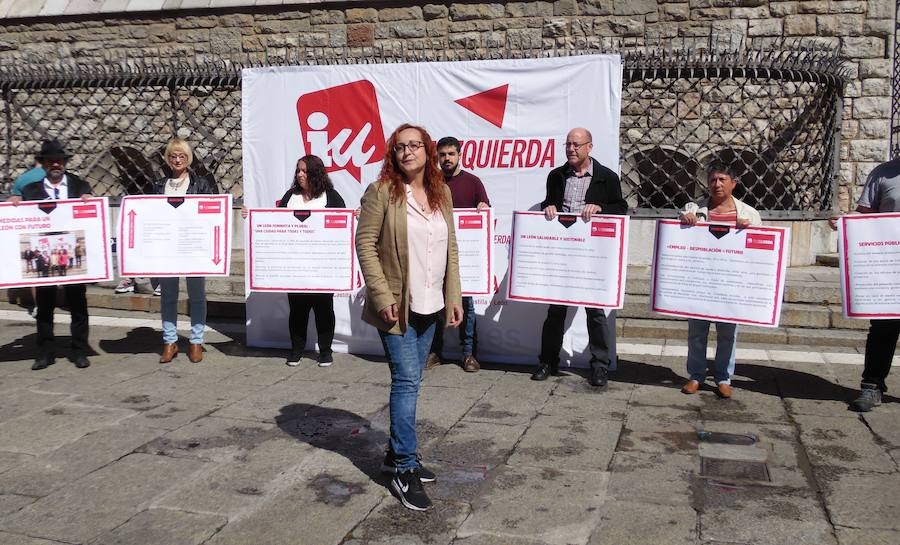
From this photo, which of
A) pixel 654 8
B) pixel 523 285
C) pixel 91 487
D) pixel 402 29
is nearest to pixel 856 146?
pixel 654 8

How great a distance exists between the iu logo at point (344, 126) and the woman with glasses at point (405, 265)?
3291 millimetres

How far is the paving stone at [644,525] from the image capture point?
147 inches

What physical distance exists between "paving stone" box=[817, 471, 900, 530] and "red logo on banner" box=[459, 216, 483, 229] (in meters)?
3.23

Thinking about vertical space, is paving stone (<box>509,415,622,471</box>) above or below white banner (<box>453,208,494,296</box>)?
below

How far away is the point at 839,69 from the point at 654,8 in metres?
2.99

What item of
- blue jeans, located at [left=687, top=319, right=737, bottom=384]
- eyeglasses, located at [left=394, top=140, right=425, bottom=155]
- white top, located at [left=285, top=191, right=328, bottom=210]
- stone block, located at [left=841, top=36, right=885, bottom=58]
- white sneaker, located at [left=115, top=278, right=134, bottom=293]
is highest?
stone block, located at [left=841, top=36, right=885, bottom=58]

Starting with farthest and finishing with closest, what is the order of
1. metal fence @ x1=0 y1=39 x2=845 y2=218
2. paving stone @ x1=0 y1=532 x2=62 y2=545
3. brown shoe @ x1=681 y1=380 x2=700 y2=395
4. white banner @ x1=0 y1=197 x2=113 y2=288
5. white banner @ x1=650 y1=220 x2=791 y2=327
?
metal fence @ x1=0 y1=39 x2=845 y2=218, white banner @ x1=0 y1=197 x2=113 y2=288, brown shoe @ x1=681 y1=380 x2=700 y2=395, white banner @ x1=650 y1=220 x2=791 y2=327, paving stone @ x1=0 y1=532 x2=62 y2=545

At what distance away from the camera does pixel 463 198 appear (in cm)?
691

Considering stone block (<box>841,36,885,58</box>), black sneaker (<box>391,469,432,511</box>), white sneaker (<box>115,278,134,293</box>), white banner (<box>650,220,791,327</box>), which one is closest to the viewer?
black sneaker (<box>391,469,432,511</box>)

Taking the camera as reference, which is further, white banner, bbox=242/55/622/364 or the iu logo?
the iu logo

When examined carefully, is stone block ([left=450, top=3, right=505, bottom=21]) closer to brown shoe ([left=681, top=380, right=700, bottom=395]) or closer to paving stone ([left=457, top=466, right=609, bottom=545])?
brown shoe ([left=681, top=380, right=700, bottom=395])

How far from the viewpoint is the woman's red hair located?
163 inches

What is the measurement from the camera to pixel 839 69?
1123cm

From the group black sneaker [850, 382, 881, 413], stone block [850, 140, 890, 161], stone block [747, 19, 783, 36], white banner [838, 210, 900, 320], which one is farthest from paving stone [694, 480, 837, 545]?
stone block [747, 19, 783, 36]
